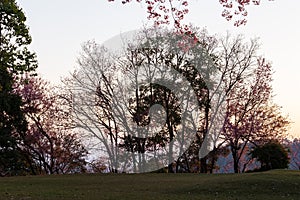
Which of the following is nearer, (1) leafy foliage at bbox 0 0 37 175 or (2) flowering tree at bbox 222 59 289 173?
(1) leafy foliage at bbox 0 0 37 175

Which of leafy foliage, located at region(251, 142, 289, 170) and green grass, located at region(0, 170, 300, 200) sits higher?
leafy foliage, located at region(251, 142, 289, 170)

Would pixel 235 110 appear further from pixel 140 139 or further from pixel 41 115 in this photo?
pixel 41 115

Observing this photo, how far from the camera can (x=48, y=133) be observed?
44.2 m

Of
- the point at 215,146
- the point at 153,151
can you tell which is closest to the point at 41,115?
the point at 153,151

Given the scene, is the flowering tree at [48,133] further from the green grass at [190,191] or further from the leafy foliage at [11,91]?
the green grass at [190,191]

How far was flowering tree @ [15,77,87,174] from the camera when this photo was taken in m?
42.7

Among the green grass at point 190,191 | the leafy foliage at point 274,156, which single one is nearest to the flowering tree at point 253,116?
the leafy foliage at point 274,156

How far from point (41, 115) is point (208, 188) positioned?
26240 millimetres

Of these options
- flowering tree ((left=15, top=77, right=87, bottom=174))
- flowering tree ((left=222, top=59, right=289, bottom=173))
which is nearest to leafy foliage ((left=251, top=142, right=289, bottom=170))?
flowering tree ((left=222, top=59, right=289, bottom=173))

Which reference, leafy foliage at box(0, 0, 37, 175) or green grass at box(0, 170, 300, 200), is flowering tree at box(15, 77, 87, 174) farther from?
green grass at box(0, 170, 300, 200)

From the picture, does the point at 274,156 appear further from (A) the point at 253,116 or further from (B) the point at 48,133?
(B) the point at 48,133

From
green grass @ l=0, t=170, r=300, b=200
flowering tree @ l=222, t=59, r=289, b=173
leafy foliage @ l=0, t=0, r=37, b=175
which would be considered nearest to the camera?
green grass @ l=0, t=170, r=300, b=200

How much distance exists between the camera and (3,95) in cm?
3762

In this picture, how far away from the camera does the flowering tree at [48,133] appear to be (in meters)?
42.7
